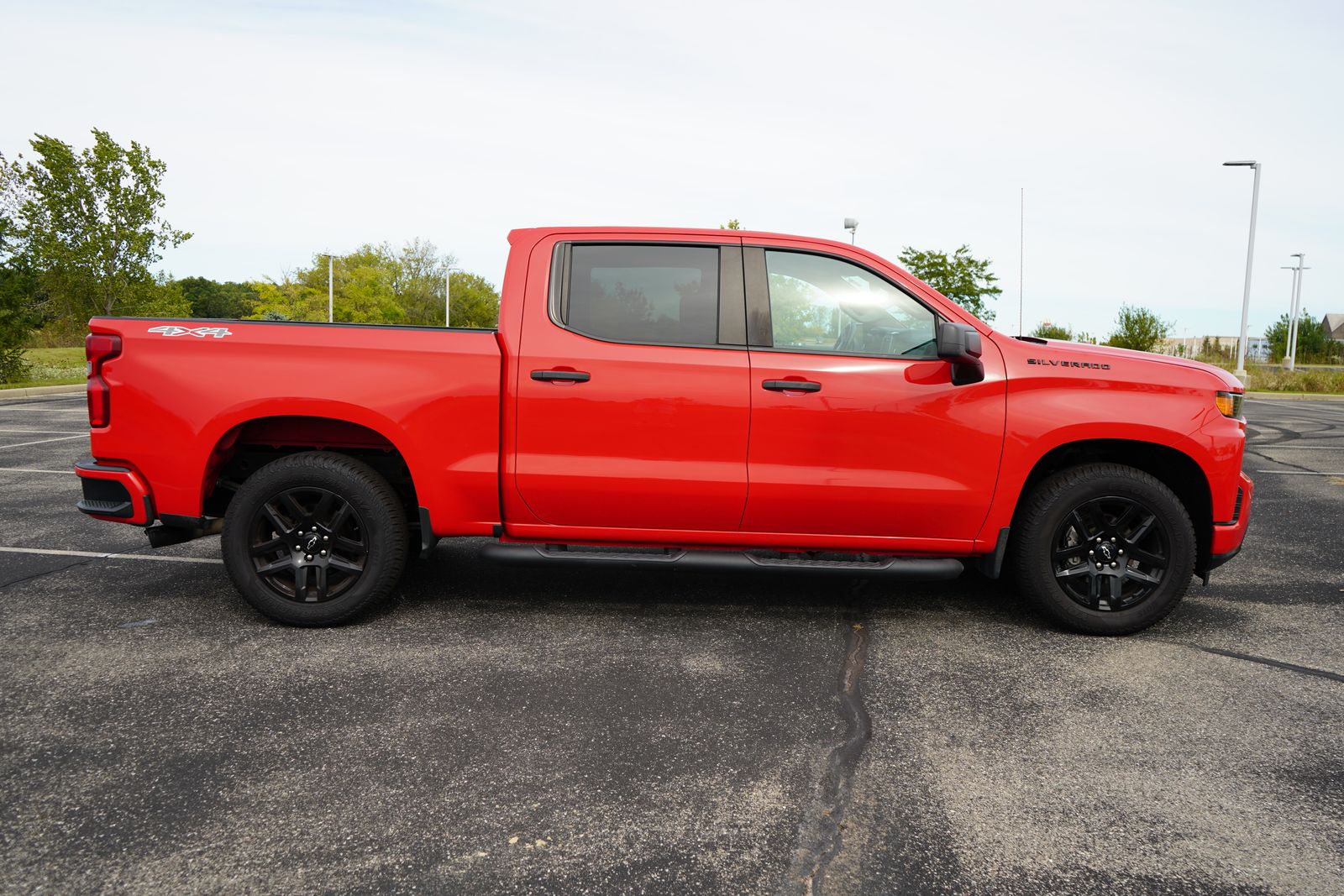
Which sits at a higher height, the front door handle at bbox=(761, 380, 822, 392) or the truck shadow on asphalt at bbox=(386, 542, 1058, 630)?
the front door handle at bbox=(761, 380, 822, 392)

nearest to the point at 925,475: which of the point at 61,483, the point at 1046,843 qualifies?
the point at 1046,843

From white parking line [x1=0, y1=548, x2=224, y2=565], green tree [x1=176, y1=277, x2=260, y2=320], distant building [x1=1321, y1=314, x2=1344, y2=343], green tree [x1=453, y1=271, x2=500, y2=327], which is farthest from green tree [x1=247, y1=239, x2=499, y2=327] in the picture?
distant building [x1=1321, y1=314, x2=1344, y2=343]

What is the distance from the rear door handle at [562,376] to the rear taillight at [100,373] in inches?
79.5

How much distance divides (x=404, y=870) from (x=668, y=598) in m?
2.74

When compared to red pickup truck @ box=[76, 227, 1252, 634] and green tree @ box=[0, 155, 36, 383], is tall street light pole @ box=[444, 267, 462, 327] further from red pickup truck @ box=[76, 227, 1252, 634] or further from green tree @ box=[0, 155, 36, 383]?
A: red pickup truck @ box=[76, 227, 1252, 634]

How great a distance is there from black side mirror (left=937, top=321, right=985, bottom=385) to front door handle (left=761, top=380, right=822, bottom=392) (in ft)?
1.92

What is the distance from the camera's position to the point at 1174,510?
4406mm

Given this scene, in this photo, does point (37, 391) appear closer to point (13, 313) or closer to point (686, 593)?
point (13, 313)

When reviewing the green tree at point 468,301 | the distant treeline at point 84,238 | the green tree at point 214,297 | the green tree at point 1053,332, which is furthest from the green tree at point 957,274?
the green tree at point 214,297

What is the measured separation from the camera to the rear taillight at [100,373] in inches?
171

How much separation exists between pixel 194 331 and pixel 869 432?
3221 millimetres

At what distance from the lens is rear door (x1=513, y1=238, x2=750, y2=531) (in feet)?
14.1

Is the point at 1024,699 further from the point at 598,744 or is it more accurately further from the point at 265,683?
the point at 265,683

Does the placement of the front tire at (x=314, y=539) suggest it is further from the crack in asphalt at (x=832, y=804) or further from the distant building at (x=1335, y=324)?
the distant building at (x=1335, y=324)
